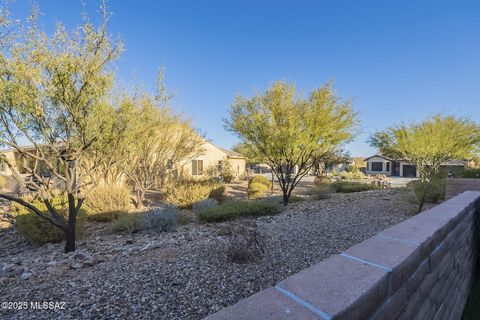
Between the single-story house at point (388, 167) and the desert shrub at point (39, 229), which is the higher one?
the single-story house at point (388, 167)

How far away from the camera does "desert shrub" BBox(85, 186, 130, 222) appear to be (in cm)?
815

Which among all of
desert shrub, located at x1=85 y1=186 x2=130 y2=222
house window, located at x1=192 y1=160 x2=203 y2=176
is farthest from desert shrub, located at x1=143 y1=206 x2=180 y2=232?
house window, located at x1=192 y1=160 x2=203 y2=176

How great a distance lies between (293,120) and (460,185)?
4665 mm

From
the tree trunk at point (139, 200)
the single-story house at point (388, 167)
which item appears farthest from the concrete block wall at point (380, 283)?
the single-story house at point (388, 167)

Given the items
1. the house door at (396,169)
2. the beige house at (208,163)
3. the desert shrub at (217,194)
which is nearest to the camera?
the desert shrub at (217,194)

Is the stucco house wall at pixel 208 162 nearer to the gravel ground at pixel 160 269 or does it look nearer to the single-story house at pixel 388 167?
the gravel ground at pixel 160 269

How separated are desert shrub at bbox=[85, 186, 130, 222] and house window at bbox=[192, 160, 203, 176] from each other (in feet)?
35.6

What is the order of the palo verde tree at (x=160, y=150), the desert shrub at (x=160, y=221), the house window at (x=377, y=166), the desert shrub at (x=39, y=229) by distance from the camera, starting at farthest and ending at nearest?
the house window at (x=377, y=166), the palo verde tree at (x=160, y=150), the desert shrub at (x=160, y=221), the desert shrub at (x=39, y=229)

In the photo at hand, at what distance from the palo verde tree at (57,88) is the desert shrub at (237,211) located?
308 cm

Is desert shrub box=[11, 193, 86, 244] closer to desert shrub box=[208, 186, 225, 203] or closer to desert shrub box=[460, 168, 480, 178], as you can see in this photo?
desert shrub box=[208, 186, 225, 203]

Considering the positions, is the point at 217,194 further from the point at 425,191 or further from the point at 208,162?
the point at 208,162

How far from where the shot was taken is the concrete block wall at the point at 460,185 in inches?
228

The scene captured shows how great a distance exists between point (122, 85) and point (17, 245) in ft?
15.6

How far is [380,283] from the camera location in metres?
1.22
